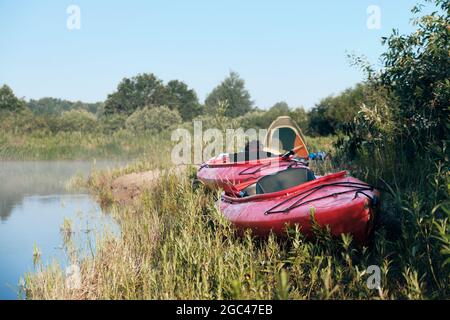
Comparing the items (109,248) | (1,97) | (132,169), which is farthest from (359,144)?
(1,97)

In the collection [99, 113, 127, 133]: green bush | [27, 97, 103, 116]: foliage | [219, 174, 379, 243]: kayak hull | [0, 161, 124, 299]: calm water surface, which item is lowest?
[0, 161, 124, 299]: calm water surface

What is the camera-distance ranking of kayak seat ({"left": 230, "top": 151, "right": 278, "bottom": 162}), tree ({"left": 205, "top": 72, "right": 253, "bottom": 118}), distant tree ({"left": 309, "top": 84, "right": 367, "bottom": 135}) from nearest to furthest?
kayak seat ({"left": 230, "top": 151, "right": 278, "bottom": 162}) → distant tree ({"left": 309, "top": 84, "right": 367, "bottom": 135}) → tree ({"left": 205, "top": 72, "right": 253, "bottom": 118})

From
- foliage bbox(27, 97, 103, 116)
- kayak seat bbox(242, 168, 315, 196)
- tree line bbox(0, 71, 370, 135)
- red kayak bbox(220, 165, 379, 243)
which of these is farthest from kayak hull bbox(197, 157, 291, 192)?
foliage bbox(27, 97, 103, 116)

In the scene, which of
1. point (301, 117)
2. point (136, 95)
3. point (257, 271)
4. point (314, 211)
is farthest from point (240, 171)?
point (136, 95)

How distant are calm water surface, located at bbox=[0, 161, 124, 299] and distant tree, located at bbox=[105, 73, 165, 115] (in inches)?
1140

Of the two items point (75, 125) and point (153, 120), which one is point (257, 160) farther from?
point (153, 120)

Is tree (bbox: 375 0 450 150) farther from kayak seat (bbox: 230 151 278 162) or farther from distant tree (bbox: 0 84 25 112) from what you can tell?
distant tree (bbox: 0 84 25 112)

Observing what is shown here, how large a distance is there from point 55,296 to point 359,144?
17.9ft

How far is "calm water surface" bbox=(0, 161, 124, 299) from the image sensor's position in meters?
6.63

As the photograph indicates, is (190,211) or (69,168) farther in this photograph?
(69,168)

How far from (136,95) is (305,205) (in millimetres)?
44549

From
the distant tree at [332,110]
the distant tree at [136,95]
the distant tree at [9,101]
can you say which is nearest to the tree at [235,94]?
the distant tree at [136,95]
